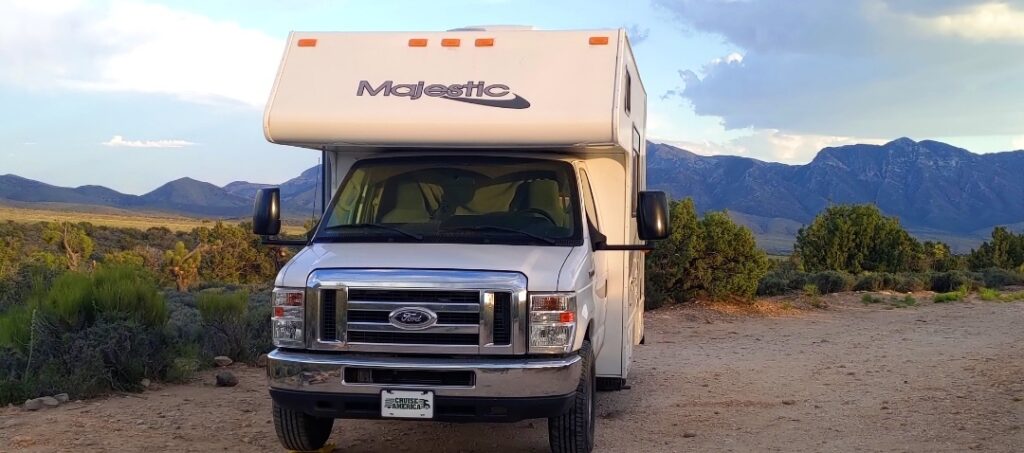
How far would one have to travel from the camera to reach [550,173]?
23.0 feet

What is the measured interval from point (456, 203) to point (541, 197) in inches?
23.9

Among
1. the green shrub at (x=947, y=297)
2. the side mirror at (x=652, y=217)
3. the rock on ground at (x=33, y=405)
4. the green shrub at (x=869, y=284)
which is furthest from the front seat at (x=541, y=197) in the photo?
the green shrub at (x=869, y=284)

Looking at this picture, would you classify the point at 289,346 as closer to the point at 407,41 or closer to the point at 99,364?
the point at 407,41

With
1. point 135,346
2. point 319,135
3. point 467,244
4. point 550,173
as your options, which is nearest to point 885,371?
point 550,173

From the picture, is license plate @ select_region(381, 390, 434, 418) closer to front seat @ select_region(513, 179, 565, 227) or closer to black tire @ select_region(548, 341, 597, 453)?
black tire @ select_region(548, 341, 597, 453)

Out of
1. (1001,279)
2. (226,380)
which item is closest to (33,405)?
(226,380)

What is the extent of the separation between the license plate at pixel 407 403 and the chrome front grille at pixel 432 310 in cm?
25

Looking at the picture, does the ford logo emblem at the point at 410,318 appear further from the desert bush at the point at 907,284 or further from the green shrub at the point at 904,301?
the desert bush at the point at 907,284

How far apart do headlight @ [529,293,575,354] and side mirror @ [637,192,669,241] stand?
1284mm

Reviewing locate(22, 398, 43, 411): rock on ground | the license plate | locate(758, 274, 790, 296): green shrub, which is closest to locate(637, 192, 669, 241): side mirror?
the license plate

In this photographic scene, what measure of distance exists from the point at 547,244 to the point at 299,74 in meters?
2.27

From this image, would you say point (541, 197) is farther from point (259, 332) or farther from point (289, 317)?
point (259, 332)

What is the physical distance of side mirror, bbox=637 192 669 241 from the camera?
6820 mm

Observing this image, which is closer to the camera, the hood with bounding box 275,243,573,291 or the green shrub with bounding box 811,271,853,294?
the hood with bounding box 275,243,573,291
